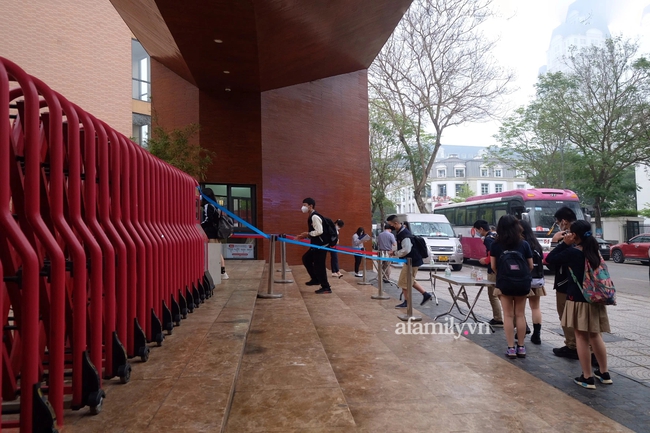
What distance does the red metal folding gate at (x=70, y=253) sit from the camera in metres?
2.05

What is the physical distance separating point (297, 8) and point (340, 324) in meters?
6.36

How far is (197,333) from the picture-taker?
4473mm

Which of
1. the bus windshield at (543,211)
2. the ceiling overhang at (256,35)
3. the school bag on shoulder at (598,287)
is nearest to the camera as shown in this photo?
the school bag on shoulder at (598,287)

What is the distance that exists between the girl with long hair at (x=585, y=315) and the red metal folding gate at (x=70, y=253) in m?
3.84

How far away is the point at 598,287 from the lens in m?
4.14

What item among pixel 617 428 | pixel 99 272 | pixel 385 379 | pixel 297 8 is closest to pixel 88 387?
pixel 99 272

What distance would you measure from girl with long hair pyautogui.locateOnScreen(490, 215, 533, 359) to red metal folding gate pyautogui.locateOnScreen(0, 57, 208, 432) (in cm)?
368

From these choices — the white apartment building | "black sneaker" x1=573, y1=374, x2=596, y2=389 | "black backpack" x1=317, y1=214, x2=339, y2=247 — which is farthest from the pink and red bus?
the white apartment building

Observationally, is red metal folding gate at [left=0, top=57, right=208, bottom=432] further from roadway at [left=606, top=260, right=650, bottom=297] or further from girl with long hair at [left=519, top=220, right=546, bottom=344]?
roadway at [left=606, top=260, right=650, bottom=297]

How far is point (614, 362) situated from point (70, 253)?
558 cm

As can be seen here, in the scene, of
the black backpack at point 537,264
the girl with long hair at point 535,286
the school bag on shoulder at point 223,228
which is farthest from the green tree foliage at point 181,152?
the black backpack at point 537,264

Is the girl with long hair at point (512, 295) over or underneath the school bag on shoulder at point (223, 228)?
underneath

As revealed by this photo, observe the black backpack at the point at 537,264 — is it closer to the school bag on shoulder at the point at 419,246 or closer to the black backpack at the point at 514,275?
the black backpack at the point at 514,275

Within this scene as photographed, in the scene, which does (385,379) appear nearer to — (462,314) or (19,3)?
(462,314)
